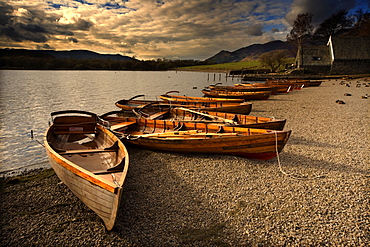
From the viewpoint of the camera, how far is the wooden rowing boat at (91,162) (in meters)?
4.60

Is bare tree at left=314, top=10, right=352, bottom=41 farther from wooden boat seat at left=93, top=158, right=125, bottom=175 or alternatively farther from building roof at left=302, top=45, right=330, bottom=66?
wooden boat seat at left=93, top=158, right=125, bottom=175

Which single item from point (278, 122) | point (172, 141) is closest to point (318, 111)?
point (278, 122)

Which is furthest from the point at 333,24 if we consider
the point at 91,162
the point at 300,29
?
the point at 91,162

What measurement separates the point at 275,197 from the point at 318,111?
14.3 meters

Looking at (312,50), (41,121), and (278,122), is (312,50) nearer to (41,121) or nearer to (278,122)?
(278,122)

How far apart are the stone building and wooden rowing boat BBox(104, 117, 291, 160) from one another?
50.8m

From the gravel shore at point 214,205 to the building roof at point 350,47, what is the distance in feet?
166

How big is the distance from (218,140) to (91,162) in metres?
4.41

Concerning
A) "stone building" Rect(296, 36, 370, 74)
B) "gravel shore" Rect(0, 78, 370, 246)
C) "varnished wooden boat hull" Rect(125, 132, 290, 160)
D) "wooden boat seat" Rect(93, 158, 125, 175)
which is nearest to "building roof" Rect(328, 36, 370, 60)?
"stone building" Rect(296, 36, 370, 74)

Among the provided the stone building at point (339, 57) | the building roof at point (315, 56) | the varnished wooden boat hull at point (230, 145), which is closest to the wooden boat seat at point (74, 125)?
the varnished wooden boat hull at point (230, 145)

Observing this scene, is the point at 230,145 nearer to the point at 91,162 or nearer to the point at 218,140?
the point at 218,140

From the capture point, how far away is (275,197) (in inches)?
239

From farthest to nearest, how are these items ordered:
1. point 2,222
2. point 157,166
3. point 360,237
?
point 157,166 < point 2,222 < point 360,237

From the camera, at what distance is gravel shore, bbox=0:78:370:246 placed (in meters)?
4.73
